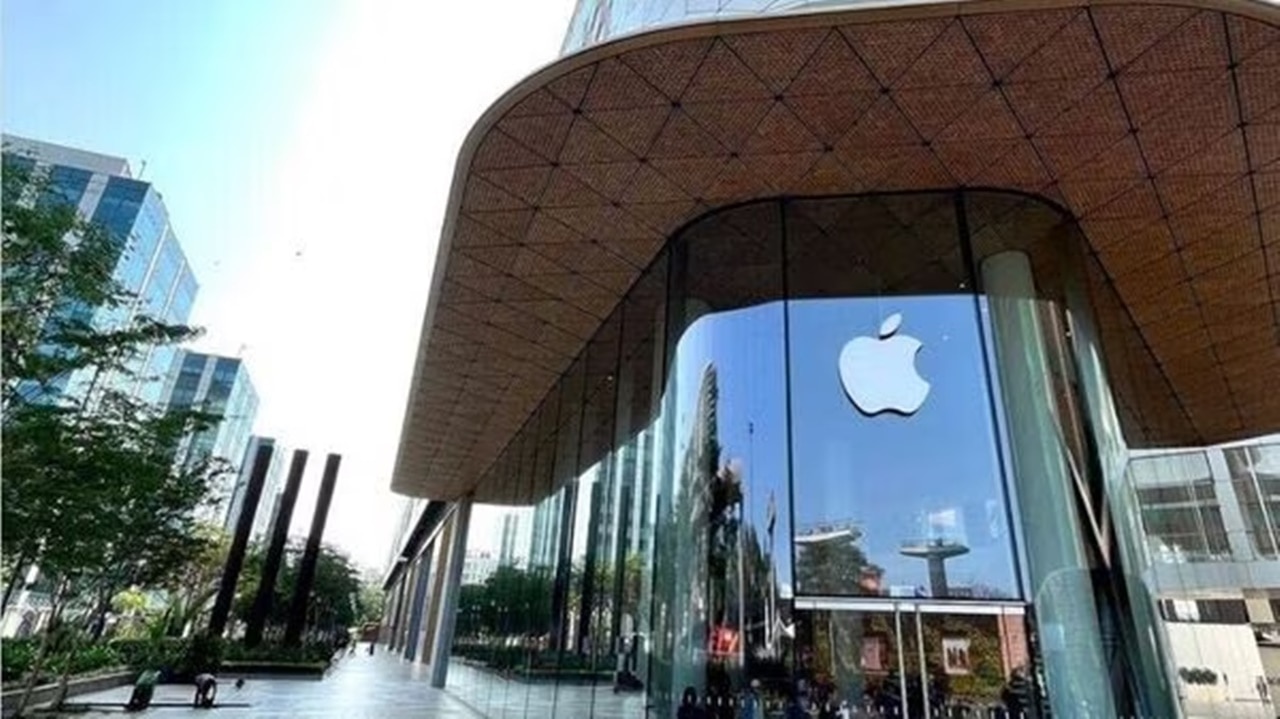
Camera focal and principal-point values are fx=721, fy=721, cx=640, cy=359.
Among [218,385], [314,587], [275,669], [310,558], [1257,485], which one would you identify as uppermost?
[218,385]

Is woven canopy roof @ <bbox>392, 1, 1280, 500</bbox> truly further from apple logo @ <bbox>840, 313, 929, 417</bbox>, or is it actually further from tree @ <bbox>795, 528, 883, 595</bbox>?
tree @ <bbox>795, 528, 883, 595</bbox>

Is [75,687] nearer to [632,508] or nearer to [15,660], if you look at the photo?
[15,660]

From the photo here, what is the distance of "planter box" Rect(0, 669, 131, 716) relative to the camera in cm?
1217

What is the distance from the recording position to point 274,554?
31344 millimetres

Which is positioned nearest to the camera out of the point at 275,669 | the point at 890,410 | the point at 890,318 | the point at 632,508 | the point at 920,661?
the point at 920,661

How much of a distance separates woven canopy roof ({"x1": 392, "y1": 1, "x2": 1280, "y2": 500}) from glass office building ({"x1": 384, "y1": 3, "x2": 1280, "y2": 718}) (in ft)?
0.12

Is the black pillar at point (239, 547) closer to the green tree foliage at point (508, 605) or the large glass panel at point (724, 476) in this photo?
the green tree foliage at point (508, 605)

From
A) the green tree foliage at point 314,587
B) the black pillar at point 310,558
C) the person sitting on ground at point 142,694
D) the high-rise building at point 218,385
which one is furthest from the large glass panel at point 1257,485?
the high-rise building at point 218,385

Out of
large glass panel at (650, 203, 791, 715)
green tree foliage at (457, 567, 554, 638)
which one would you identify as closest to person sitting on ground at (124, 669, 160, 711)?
green tree foliage at (457, 567, 554, 638)

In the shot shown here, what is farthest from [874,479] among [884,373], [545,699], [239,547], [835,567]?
[239,547]

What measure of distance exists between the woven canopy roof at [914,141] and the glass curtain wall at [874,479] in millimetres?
720

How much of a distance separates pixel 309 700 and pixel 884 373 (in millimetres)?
17845

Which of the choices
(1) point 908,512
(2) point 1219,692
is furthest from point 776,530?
(2) point 1219,692

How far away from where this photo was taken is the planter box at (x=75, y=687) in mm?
12172
